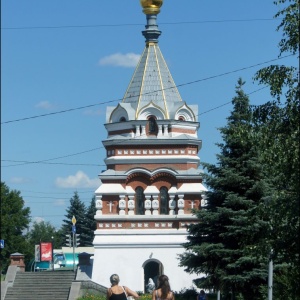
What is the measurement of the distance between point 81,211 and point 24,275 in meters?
28.2

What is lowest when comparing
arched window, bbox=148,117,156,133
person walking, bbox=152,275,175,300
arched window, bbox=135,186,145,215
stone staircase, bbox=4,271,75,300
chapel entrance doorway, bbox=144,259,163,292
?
person walking, bbox=152,275,175,300

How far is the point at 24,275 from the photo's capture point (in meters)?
46.3

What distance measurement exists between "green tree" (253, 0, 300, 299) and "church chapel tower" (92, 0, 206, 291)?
91.4 feet

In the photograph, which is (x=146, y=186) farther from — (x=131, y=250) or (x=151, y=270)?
(x=151, y=270)

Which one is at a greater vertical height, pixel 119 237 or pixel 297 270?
pixel 119 237

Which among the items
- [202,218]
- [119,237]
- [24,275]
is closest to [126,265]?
[119,237]

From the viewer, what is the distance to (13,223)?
67.9 m

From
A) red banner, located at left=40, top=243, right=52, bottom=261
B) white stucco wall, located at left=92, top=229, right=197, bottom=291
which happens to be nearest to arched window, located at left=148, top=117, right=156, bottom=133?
A: white stucco wall, located at left=92, top=229, right=197, bottom=291

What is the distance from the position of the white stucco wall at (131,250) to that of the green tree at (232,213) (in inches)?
560

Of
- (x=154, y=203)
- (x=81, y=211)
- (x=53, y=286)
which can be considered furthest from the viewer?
(x=81, y=211)

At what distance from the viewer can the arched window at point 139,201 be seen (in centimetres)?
4859

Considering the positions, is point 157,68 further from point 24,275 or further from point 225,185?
point 225,185

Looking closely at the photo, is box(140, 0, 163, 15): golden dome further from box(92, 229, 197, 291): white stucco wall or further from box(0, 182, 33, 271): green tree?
box(0, 182, 33, 271): green tree

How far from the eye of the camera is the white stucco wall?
157ft
